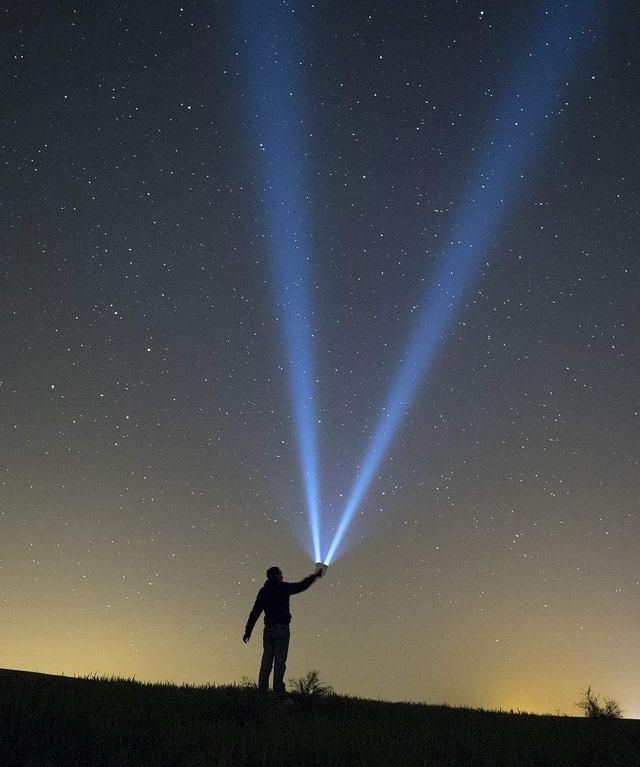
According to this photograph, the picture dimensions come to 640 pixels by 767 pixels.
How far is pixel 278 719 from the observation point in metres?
7.90

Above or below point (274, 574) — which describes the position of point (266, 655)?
below

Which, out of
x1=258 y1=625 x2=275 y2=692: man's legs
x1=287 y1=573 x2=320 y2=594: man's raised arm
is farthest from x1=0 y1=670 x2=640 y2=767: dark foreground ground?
x1=287 y1=573 x2=320 y2=594: man's raised arm

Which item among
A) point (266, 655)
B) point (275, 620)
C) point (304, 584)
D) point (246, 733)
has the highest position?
point (304, 584)

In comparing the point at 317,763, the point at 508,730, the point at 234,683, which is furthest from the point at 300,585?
the point at 317,763

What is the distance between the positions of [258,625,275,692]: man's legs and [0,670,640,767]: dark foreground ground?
47 centimetres

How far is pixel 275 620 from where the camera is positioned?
10.4m

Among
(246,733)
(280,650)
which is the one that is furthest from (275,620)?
(246,733)

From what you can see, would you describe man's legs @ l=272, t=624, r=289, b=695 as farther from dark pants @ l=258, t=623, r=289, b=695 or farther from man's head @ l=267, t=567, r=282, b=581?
man's head @ l=267, t=567, r=282, b=581

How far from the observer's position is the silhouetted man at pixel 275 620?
404 inches

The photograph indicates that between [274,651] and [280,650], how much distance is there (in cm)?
16

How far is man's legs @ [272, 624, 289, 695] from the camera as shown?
33.4 feet

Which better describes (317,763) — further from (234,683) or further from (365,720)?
(234,683)

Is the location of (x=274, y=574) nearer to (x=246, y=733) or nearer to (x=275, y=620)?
(x=275, y=620)

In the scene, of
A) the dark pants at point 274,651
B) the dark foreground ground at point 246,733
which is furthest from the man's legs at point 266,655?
the dark foreground ground at point 246,733
